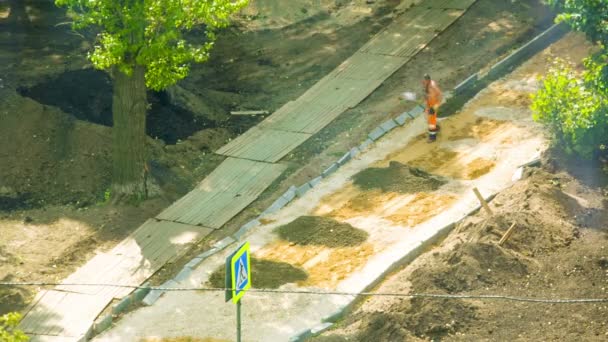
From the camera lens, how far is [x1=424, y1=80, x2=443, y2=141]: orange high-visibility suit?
22.3 m

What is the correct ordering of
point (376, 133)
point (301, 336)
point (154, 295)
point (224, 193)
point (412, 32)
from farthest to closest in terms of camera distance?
1. point (412, 32)
2. point (376, 133)
3. point (224, 193)
4. point (154, 295)
5. point (301, 336)

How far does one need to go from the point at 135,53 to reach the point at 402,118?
21.2 feet

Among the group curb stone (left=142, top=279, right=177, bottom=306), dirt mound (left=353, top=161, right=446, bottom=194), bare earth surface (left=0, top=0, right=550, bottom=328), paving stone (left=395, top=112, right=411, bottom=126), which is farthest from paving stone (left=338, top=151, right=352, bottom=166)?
curb stone (left=142, top=279, right=177, bottom=306)

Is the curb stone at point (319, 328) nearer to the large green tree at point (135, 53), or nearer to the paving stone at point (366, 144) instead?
the large green tree at point (135, 53)

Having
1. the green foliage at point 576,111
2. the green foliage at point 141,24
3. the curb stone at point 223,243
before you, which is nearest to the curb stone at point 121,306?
the curb stone at point 223,243

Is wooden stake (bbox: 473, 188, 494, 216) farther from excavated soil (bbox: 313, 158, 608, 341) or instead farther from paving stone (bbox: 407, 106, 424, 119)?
paving stone (bbox: 407, 106, 424, 119)

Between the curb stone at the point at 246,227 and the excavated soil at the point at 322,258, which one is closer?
the excavated soil at the point at 322,258

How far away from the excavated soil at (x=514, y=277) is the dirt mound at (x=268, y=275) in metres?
1.60

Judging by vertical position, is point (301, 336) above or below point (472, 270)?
below

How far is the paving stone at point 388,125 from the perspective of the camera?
2324cm

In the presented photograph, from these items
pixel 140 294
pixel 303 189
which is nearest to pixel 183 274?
pixel 140 294

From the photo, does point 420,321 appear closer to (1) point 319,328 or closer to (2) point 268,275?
(1) point 319,328

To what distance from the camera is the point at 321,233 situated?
19.5 m

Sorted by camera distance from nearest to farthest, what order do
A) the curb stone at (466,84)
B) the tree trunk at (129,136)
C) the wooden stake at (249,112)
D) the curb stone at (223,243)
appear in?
1. the curb stone at (223,243)
2. the tree trunk at (129,136)
3. the curb stone at (466,84)
4. the wooden stake at (249,112)
